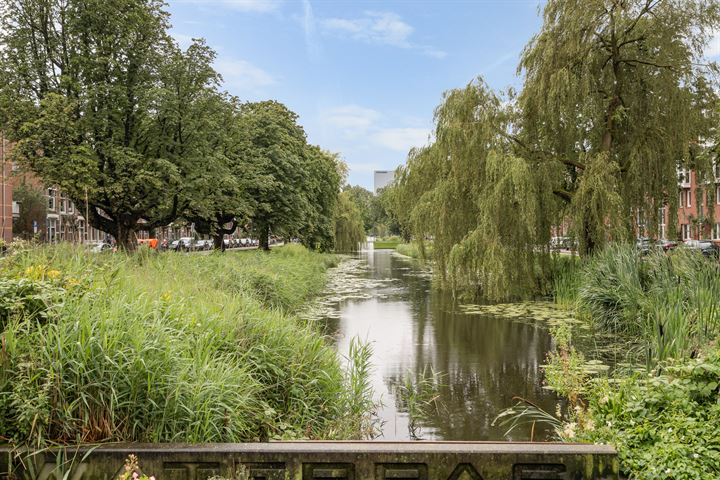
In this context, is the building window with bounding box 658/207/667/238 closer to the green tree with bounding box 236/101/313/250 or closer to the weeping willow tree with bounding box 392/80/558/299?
the weeping willow tree with bounding box 392/80/558/299

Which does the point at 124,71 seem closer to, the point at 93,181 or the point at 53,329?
the point at 93,181

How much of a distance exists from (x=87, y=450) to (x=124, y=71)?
16396 mm

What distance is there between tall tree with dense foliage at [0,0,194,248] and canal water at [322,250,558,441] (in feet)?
25.2

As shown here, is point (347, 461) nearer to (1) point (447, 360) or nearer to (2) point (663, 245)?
(1) point (447, 360)

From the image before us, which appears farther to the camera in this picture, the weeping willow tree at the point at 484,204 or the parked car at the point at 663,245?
the weeping willow tree at the point at 484,204

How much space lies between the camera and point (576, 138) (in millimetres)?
15398

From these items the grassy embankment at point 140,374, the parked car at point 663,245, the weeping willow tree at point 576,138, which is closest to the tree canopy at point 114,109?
the weeping willow tree at point 576,138

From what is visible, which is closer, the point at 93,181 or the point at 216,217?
the point at 93,181

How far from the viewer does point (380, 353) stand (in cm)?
977

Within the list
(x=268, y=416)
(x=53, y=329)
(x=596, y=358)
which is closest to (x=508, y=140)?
(x=596, y=358)

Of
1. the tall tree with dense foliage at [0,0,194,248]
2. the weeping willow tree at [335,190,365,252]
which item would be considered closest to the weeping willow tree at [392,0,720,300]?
the tall tree with dense foliage at [0,0,194,248]

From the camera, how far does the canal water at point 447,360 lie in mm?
6121

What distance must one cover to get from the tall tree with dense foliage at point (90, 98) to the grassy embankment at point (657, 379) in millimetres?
13089

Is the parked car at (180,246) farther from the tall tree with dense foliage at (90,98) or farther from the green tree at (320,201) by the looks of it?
the green tree at (320,201)
